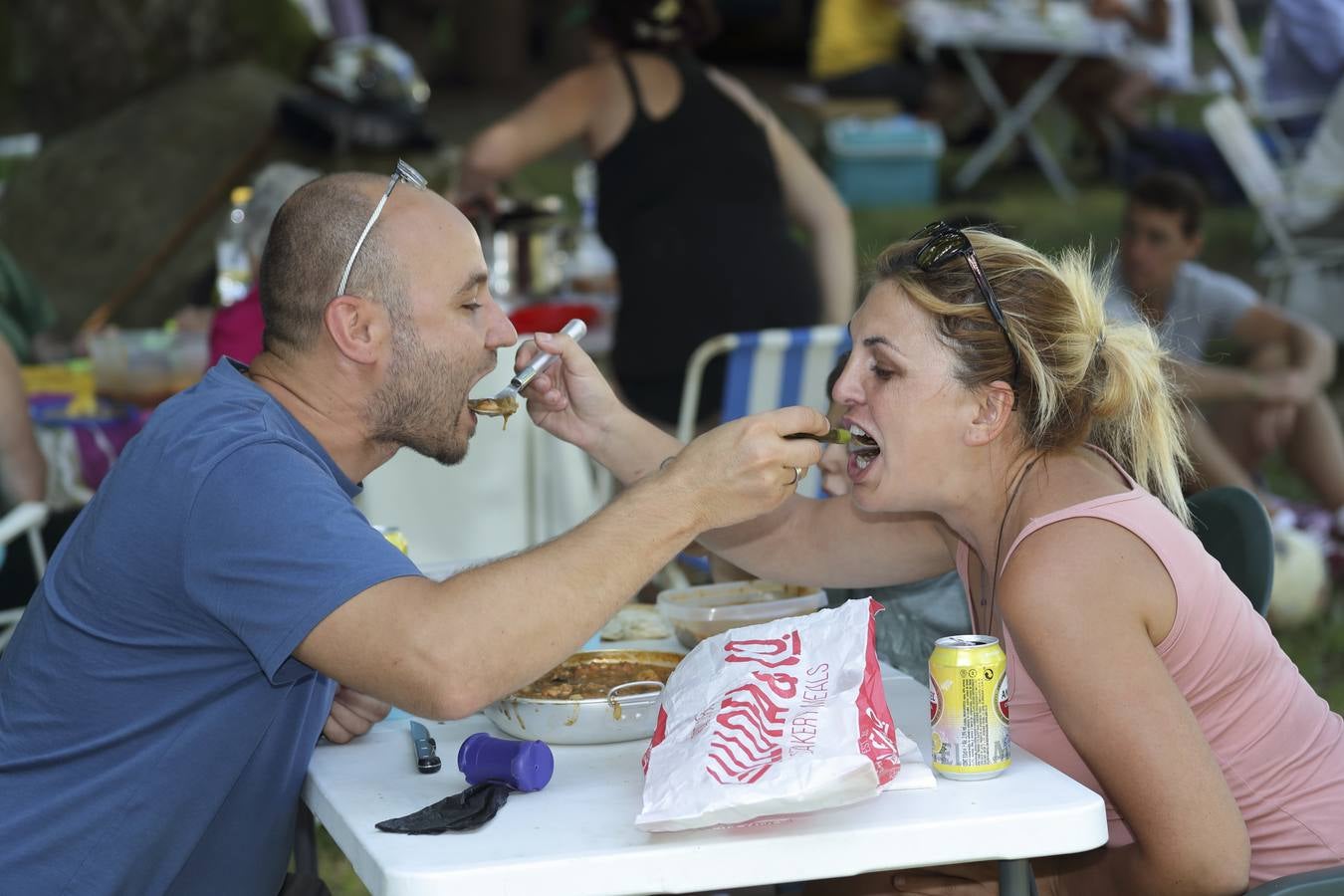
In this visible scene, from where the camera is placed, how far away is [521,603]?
1.65 m

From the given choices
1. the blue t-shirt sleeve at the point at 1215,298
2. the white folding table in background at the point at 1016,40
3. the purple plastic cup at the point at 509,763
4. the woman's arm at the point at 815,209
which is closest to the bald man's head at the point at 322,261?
the purple plastic cup at the point at 509,763

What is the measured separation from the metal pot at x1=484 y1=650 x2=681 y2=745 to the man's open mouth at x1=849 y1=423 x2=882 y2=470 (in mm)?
461

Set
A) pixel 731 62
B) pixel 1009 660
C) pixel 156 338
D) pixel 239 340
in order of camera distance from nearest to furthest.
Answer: pixel 1009 660 < pixel 239 340 < pixel 156 338 < pixel 731 62

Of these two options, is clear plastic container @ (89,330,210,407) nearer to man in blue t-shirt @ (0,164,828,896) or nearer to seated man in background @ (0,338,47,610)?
seated man in background @ (0,338,47,610)

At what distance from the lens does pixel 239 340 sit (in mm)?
3732

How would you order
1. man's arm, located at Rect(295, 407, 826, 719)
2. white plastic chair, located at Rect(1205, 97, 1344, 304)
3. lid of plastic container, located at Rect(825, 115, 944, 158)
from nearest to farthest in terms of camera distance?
man's arm, located at Rect(295, 407, 826, 719), white plastic chair, located at Rect(1205, 97, 1344, 304), lid of plastic container, located at Rect(825, 115, 944, 158)

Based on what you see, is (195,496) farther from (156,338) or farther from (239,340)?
(156,338)

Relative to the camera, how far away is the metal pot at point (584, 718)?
1858 millimetres

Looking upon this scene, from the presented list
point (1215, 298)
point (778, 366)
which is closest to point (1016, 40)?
point (1215, 298)

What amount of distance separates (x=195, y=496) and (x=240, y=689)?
25 centimetres

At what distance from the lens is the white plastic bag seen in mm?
1523

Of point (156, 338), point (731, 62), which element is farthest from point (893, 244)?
point (731, 62)

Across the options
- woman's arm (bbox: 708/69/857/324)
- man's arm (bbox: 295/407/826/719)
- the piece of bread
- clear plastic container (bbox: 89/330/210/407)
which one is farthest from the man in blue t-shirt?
woman's arm (bbox: 708/69/857/324)

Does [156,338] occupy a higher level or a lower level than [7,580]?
higher
